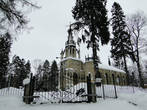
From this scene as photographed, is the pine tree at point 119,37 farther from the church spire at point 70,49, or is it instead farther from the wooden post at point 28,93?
the wooden post at point 28,93

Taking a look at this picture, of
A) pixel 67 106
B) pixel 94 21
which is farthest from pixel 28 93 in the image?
pixel 94 21

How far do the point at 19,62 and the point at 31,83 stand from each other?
42.0 meters

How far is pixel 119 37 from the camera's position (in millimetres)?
24484

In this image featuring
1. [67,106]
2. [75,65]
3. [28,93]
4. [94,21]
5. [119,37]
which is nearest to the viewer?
[67,106]

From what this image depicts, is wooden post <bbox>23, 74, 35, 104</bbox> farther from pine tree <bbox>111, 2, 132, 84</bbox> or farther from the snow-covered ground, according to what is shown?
pine tree <bbox>111, 2, 132, 84</bbox>

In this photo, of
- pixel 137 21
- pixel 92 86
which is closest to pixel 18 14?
pixel 92 86

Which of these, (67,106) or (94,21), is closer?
(67,106)

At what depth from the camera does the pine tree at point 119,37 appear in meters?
24.1

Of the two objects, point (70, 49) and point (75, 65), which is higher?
point (70, 49)

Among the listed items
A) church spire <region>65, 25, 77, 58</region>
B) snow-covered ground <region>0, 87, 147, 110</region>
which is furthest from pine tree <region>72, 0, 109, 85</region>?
church spire <region>65, 25, 77, 58</region>

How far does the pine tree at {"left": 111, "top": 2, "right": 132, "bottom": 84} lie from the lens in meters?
24.1

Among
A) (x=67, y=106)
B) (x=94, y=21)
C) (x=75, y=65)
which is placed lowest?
(x=67, y=106)

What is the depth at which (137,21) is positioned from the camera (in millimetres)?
24594

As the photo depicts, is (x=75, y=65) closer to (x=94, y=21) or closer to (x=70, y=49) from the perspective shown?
(x=70, y=49)
